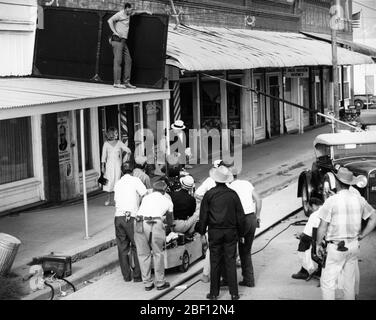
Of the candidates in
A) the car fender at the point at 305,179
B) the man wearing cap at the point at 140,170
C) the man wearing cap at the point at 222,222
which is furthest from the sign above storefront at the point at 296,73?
the man wearing cap at the point at 222,222

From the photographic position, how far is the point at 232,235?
8.87 metres

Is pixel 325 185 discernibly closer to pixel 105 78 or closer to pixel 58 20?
pixel 105 78

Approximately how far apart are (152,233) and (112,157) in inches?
204

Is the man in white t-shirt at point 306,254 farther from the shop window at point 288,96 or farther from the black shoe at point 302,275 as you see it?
the shop window at point 288,96

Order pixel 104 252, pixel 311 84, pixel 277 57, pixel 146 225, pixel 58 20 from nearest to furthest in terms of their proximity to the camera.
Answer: pixel 146 225 < pixel 104 252 < pixel 58 20 < pixel 277 57 < pixel 311 84

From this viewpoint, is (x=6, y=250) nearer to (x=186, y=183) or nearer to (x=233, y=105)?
(x=186, y=183)

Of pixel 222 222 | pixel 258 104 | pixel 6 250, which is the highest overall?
pixel 258 104

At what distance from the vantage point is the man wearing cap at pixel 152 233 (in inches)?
372

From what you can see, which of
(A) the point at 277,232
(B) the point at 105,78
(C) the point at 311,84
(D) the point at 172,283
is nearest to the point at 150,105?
(B) the point at 105,78

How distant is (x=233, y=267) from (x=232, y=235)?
1.41ft

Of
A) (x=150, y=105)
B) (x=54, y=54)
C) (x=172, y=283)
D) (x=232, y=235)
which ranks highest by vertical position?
(x=54, y=54)

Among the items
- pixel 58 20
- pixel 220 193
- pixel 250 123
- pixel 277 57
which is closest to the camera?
pixel 220 193

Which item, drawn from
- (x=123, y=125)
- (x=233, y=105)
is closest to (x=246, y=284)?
(x=123, y=125)

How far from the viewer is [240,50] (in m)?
21.0
